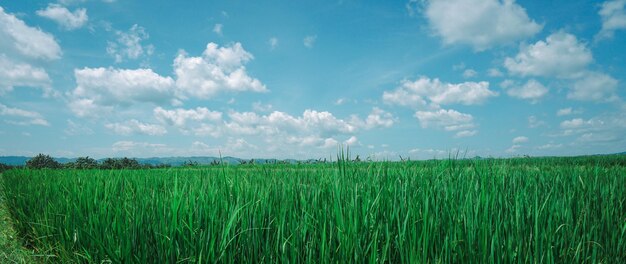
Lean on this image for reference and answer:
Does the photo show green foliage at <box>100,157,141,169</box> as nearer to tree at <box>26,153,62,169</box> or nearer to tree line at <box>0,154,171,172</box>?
tree line at <box>0,154,171,172</box>

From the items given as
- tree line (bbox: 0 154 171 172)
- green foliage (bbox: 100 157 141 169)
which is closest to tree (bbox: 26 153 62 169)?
tree line (bbox: 0 154 171 172)

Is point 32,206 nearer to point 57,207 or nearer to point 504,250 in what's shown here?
point 57,207

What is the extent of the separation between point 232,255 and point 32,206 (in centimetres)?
437

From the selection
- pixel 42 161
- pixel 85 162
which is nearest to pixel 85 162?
pixel 85 162

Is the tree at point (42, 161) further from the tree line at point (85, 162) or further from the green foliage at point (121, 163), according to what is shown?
the green foliage at point (121, 163)

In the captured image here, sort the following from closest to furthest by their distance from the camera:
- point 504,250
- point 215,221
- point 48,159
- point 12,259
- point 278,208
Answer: point 504,250, point 215,221, point 278,208, point 12,259, point 48,159

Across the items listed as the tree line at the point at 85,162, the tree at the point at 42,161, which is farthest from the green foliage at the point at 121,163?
the tree at the point at 42,161

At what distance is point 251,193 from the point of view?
7.79 feet

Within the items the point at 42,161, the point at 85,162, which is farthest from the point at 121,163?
the point at 42,161

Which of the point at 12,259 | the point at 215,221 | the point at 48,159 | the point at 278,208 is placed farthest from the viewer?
the point at 48,159

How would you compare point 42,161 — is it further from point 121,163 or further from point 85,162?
point 121,163

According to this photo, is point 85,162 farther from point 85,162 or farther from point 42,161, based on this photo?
point 42,161

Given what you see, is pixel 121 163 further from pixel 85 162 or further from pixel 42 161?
pixel 42 161

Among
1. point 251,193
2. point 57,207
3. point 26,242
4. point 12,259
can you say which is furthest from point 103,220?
point 26,242
